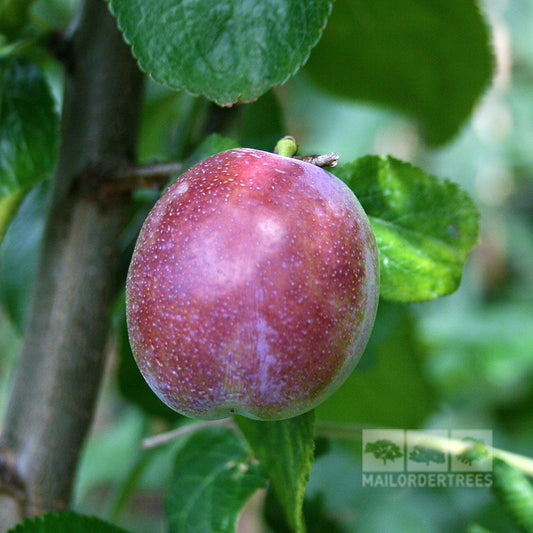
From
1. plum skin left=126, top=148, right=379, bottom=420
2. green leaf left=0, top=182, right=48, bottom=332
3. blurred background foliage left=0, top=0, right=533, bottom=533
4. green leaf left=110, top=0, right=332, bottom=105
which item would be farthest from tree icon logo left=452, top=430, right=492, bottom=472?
green leaf left=0, top=182, right=48, bottom=332

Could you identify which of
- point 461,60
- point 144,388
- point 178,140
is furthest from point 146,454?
point 461,60

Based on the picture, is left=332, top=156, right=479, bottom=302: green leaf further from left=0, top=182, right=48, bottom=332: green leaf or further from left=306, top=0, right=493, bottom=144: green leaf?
left=0, top=182, right=48, bottom=332: green leaf

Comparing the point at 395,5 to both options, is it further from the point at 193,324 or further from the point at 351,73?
the point at 193,324

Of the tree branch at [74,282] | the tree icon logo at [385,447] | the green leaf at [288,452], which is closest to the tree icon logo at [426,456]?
the tree icon logo at [385,447]

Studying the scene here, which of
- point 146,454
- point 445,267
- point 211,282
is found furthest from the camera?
point 146,454

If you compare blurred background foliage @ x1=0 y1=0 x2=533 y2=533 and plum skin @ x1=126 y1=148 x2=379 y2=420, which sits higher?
plum skin @ x1=126 y1=148 x2=379 y2=420

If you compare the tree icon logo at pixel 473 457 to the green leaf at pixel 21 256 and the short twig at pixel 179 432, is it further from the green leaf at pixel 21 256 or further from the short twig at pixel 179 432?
the green leaf at pixel 21 256
